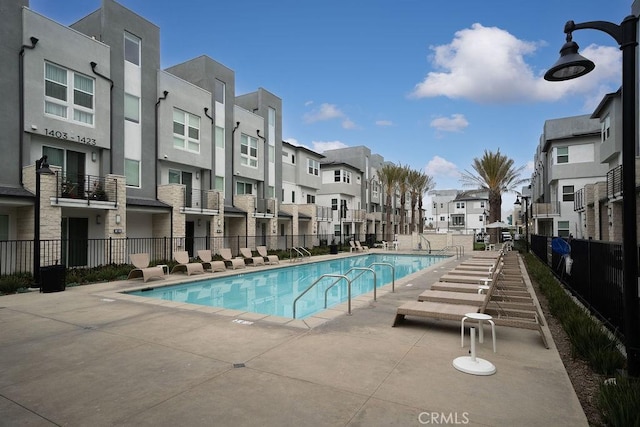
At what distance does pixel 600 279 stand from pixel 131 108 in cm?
2113

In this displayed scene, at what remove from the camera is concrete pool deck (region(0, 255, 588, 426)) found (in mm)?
3639

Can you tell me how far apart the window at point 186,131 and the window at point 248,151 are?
15.6ft

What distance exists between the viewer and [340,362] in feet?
16.6

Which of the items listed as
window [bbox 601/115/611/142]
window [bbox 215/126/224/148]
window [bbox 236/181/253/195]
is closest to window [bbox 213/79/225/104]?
window [bbox 215/126/224/148]

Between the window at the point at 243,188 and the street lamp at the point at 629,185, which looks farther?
the window at the point at 243,188

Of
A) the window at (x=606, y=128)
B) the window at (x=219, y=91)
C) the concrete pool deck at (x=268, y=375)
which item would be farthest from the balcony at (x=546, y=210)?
the concrete pool deck at (x=268, y=375)

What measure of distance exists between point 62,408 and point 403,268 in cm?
1984

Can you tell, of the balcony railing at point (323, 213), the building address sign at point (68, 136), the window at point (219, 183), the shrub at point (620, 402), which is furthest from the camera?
the balcony railing at point (323, 213)

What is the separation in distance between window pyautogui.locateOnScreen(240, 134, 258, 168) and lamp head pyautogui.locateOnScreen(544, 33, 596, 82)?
24.4 m

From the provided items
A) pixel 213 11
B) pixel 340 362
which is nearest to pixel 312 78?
pixel 213 11

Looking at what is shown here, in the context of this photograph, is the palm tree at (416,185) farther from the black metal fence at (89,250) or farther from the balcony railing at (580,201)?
the black metal fence at (89,250)

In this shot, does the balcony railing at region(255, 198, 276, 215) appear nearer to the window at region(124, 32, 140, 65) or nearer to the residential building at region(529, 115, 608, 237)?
the window at region(124, 32, 140, 65)

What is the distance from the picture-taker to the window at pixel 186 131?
21.8 metres

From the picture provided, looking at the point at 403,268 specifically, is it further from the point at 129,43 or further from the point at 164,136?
the point at 129,43
